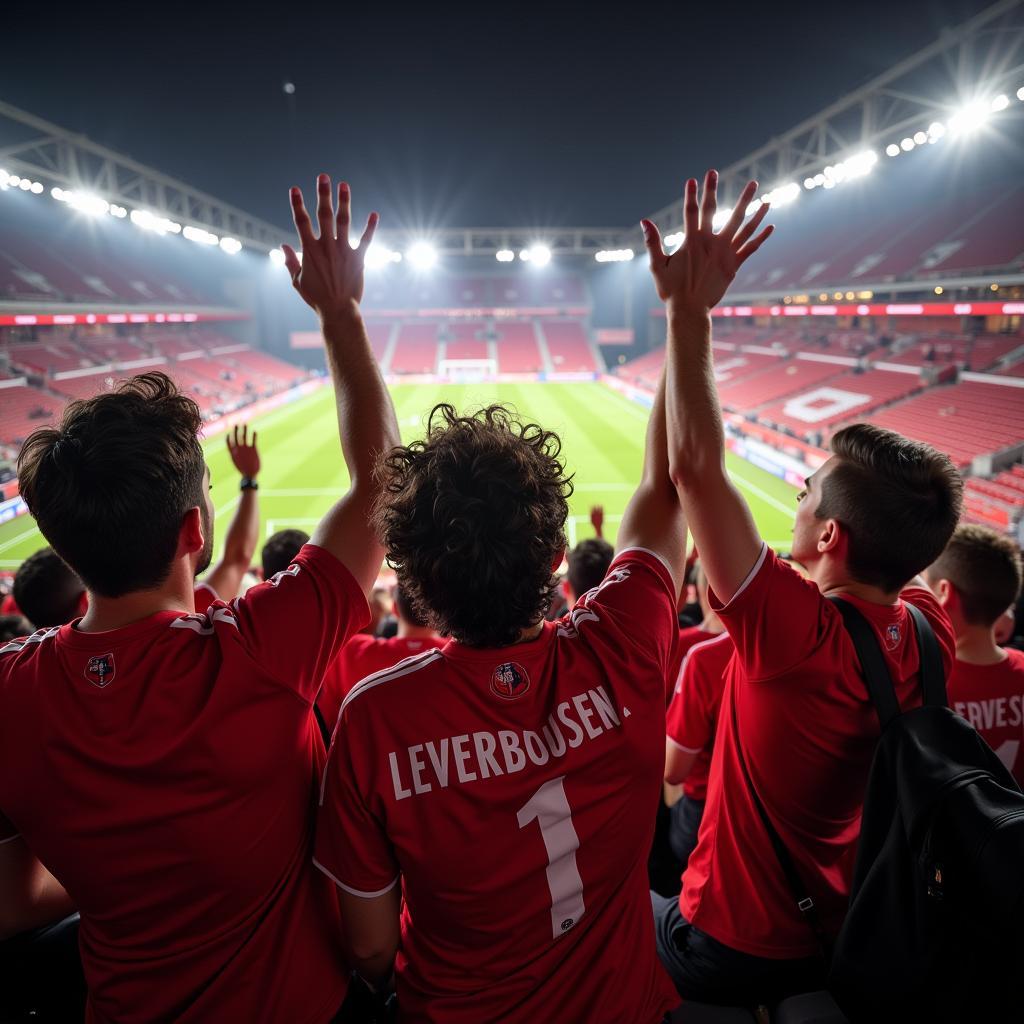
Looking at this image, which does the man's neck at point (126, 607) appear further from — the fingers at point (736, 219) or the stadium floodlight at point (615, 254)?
the stadium floodlight at point (615, 254)

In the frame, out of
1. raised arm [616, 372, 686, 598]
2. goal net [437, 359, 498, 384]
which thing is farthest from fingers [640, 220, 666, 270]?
goal net [437, 359, 498, 384]

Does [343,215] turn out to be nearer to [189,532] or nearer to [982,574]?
[189,532]

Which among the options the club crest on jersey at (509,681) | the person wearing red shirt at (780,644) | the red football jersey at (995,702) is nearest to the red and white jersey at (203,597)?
the club crest on jersey at (509,681)

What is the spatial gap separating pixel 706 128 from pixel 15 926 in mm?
23476

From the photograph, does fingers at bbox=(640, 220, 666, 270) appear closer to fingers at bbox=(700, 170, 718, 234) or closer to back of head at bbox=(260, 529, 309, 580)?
fingers at bbox=(700, 170, 718, 234)

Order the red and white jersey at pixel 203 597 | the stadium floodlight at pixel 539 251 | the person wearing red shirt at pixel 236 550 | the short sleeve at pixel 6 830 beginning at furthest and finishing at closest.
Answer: the stadium floodlight at pixel 539 251
the person wearing red shirt at pixel 236 550
the red and white jersey at pixel 203 597
the short sleeve at pixel 6 830

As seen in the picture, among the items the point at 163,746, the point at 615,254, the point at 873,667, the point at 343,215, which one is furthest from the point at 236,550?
the point at 615,254

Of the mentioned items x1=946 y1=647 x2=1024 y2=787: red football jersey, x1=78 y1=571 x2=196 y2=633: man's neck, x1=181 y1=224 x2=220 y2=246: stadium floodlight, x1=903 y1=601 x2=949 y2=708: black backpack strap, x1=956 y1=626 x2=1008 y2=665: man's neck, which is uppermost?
x1=181 y1=224 x2=220 y2=246: stadium floodlight

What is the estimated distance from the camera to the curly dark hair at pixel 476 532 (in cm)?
117

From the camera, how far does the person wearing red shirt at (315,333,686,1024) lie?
3.71 feet

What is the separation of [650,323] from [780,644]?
4679 centimetres

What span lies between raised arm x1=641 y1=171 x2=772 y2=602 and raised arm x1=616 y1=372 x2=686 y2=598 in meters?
0.10

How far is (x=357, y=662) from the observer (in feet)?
8.98

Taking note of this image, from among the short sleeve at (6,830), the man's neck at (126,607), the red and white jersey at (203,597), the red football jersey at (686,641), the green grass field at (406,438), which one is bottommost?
the green grass field at (406,438)
